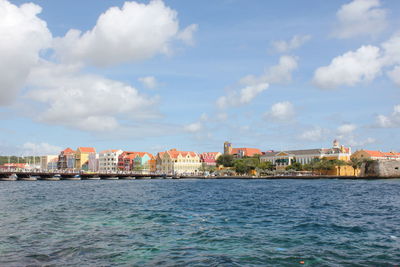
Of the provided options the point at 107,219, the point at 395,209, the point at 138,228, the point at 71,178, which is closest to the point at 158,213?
the point at 107,219

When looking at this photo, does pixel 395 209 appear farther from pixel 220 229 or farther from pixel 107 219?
pixel 107 219

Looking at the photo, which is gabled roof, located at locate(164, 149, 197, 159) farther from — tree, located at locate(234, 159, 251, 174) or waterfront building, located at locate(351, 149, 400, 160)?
waterfront building, located at locate(351, 149, 400, 160)

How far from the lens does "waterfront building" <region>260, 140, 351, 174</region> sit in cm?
15700

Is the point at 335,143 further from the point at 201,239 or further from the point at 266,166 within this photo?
the point at 201,239

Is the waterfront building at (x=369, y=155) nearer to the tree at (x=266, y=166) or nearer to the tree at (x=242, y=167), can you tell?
the tree at (x=266, y=166)

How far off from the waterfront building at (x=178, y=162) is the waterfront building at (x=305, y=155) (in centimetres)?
3247

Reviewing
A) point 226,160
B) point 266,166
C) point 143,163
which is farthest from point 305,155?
point 143,163

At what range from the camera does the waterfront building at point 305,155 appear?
515 ft

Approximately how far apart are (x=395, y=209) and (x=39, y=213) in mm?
26111

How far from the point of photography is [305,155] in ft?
554

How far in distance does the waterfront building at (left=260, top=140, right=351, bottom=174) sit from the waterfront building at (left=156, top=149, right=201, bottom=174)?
107ft

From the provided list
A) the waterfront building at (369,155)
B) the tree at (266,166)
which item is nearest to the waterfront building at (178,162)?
the tree at (266,166)

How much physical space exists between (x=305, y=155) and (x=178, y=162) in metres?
57.4

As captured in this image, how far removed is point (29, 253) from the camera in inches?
581
